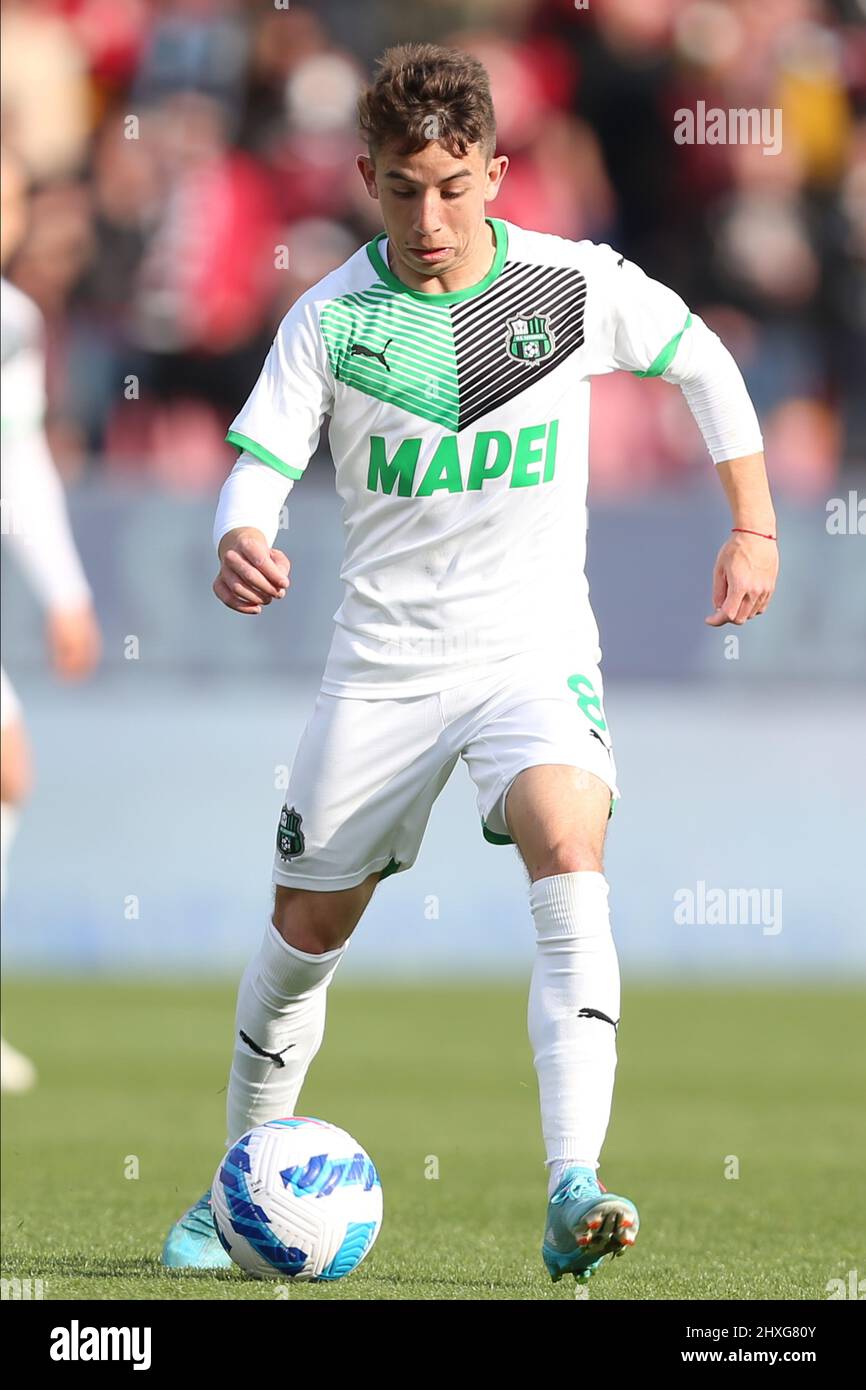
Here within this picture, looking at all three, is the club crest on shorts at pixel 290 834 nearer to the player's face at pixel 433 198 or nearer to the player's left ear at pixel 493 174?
the player's face at pixel 433 198

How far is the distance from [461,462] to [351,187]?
9.53 m

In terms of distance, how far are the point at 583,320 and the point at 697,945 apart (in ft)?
24.7

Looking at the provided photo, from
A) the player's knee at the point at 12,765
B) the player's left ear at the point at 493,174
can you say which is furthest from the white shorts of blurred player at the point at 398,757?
the player's knee at the point at 12,765

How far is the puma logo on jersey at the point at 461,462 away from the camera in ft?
15.5

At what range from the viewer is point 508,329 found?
4.79m

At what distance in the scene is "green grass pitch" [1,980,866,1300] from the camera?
15.5 feet

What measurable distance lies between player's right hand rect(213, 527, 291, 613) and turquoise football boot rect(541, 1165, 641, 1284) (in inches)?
48.7

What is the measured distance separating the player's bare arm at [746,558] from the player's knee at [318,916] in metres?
0.98

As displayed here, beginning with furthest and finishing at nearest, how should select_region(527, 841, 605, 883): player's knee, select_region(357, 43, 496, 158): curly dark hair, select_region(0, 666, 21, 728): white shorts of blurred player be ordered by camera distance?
select_region(0, 666, 21, 728): white shorts of blurred player
select_region(357, 43, 496, 158): curly dark hair
select_region(527, 841, 605, 883): player's knee

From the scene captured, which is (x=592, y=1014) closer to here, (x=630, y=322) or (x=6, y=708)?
(x=630, y=322)

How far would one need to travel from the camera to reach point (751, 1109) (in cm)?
808

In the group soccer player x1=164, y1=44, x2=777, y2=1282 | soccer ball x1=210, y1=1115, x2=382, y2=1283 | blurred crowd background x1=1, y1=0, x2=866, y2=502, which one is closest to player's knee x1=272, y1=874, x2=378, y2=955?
soccer player x1=164, y1=44, x2=777, y2=1282

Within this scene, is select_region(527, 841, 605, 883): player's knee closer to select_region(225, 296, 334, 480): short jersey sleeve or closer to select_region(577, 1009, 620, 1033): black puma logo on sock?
select_region(577, 1009, 620, 1033): black puma logo on sock

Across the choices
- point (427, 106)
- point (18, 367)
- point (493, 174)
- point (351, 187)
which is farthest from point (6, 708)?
point (351, 187)
